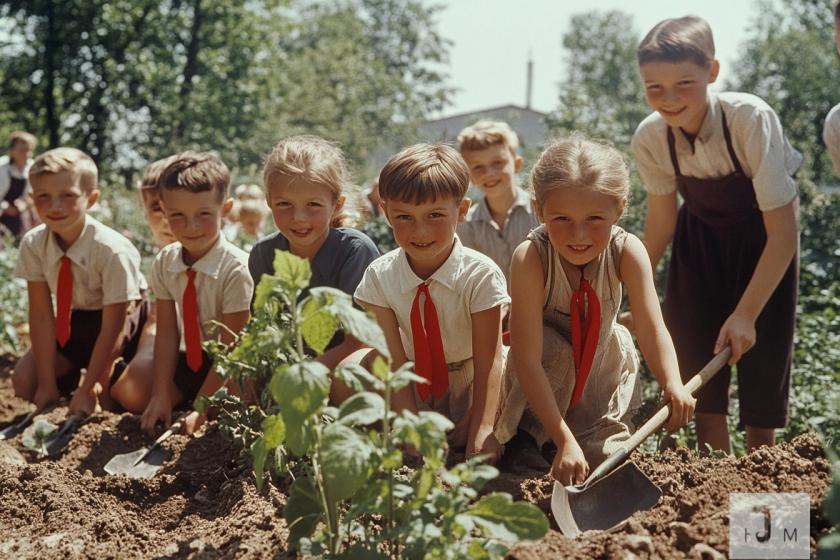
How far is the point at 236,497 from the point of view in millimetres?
3248

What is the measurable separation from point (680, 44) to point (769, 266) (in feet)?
3.18

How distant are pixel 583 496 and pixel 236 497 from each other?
1250 mm

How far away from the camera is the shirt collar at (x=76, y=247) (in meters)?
4.96

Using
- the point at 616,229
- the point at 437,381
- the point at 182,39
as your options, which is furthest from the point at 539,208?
the point at 182,39

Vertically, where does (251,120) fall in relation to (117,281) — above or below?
above

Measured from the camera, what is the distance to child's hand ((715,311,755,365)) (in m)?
3.52

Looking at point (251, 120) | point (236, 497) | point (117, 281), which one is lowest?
point (236, 497)

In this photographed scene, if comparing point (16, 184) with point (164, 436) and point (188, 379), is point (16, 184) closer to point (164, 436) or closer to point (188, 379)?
point (188, 379)

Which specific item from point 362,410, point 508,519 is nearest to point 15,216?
point 362,410

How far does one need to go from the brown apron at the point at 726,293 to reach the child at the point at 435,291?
104 cm

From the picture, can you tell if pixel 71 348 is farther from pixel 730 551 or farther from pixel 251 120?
pixel 251 120

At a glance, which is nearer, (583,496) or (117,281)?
(583,496)

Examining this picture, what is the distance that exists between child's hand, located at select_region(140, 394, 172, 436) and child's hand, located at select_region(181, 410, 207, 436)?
14 cm

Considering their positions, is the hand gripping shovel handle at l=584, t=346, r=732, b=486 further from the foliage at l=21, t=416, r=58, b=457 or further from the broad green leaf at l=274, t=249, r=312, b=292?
the foliage at l=21, t=416, r=58, b=457
